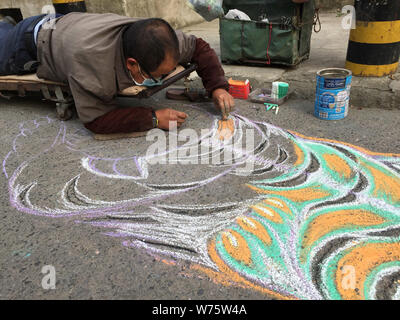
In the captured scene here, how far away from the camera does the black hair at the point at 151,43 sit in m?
2.14

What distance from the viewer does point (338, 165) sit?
2.09m

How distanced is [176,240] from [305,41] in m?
2.97

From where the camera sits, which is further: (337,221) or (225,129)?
(225,129)

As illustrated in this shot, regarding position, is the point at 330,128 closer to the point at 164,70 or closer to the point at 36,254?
the point at 164,70

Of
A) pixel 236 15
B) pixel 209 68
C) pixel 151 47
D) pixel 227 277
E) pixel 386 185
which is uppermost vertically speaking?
pixel 236 15

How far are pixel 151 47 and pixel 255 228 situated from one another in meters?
1.31

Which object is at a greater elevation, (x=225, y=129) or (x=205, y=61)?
(x=205, y=61)

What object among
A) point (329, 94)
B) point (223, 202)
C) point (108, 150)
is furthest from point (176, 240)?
point (329, 94)

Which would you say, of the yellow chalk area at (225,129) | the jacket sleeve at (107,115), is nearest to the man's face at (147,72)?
the jacket sleeve at (107,115)

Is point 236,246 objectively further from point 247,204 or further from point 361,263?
point 361,263

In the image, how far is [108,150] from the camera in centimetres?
243

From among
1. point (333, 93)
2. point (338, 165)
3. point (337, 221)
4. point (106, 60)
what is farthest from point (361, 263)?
point (106, 60)

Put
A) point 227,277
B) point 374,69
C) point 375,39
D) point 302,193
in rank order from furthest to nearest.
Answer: point 374,69, point 375,39, point 302,193, point 227,277

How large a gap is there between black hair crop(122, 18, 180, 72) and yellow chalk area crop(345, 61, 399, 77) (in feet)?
6.00
